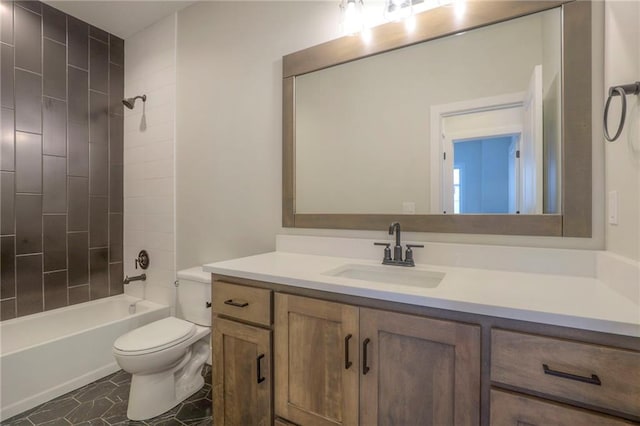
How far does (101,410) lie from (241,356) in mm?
1153

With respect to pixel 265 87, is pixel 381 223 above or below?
below

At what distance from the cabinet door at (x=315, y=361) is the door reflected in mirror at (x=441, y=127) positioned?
0.67 m

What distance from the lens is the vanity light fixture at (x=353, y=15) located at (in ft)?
4.79

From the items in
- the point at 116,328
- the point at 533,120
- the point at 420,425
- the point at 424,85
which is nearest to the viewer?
the point at 420,425

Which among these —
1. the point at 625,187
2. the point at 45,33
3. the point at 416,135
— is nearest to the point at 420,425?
the point at 625,187

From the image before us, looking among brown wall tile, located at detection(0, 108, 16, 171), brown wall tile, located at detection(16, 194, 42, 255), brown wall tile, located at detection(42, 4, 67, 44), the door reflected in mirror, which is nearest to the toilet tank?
the door reflected in mirror

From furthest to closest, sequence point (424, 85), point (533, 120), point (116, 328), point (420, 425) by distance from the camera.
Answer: point (116, 328) → point (424, 85) → point (533, 120) → point (420, 425)

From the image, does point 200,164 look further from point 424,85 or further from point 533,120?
point 533,120

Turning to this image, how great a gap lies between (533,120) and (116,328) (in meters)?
Answer: 2.83

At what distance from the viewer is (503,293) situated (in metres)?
0.86

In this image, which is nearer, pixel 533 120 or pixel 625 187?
pixel 625 187

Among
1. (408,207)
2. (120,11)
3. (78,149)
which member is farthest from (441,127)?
(78,149)

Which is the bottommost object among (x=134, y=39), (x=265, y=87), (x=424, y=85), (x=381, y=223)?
(x=381, y=223)

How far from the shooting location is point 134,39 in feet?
8.62
